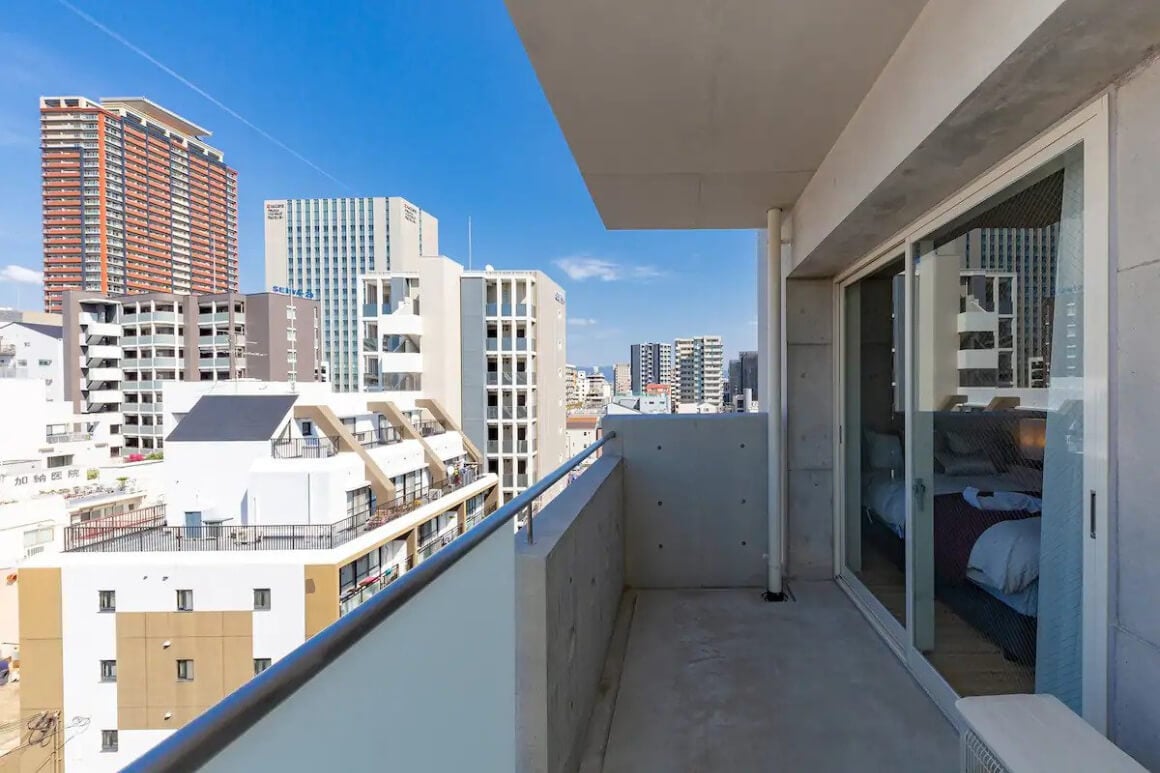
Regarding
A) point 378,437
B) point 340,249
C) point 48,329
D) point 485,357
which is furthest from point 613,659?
point 340,249

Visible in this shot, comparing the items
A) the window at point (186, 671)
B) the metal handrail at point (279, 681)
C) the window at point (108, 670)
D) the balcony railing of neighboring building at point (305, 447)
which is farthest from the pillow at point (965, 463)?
the window at point (108, 670)

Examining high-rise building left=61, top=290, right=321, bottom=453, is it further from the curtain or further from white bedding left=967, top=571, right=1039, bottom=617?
the curtain

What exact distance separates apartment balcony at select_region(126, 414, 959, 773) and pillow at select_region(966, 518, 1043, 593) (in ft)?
2.07

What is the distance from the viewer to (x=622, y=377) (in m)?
70.7

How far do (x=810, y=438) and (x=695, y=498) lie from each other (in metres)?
0.85

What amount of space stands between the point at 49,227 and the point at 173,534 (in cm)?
1050

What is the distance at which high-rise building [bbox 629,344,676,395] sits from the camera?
6756 centimetres

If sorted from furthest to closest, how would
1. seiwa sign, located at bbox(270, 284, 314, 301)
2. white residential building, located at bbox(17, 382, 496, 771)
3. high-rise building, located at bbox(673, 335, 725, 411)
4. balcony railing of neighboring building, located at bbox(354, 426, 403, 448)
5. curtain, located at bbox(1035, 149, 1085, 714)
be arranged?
high-rise building, located at bbox(673, 335, 725, 411) < seiwa sign, located at bbox(270, 284, 314, 301) < balcony railing of neighboring building, located at bbox(354, 426, 403, 448) < white residential building, located at bbox(17, 382, 496, 771) < curtain, located at bbox(1035, 149, 1085, 714)

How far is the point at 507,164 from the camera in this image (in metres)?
33.3

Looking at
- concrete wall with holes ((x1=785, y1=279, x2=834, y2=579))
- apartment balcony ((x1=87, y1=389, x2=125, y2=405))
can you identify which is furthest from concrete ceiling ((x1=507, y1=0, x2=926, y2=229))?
apartment balcony ((x1=87, y1=389, x2=125, y2=405))

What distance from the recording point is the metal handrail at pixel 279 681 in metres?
0.42

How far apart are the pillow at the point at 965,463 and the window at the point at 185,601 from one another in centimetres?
1727

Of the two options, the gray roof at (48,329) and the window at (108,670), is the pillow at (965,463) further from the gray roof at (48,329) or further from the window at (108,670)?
the window at (108,670)

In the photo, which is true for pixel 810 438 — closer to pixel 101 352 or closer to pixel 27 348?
pixel 27 348
